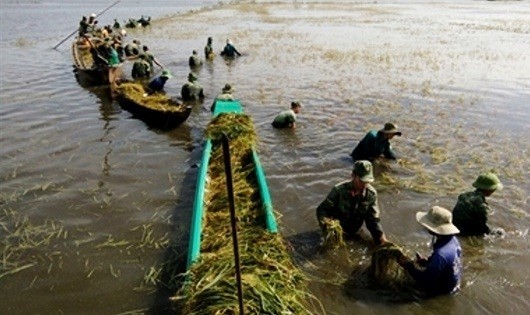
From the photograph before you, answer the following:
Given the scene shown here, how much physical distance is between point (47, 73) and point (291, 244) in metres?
17.2

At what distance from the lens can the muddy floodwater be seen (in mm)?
6137

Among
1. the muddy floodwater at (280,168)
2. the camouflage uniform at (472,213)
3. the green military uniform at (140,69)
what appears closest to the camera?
the muddy floodwater at (280,168)

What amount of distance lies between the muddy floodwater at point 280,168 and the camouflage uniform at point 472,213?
27cm

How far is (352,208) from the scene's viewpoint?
6754mm

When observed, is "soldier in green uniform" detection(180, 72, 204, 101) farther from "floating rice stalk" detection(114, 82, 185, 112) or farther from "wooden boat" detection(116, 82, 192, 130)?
"wooden boat" detection(116, 82, 192, 130)

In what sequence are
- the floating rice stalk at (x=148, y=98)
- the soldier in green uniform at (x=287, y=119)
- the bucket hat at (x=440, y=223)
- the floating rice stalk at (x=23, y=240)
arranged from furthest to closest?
the floating rice stalk at (x=148, y=98) < the soldier in green uniform at (x=287, y=119) < the floating rice stalk at (x=23, y=240) < the bucket hat at (x=440, y=223)

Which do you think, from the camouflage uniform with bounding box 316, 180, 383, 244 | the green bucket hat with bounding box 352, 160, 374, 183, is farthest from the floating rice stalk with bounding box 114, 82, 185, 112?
the green bucket hat with bounding box 352, 160, 374, 183

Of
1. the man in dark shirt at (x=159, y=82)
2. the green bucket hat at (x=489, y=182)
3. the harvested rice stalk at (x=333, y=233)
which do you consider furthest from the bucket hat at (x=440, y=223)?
the man in dark shirt at (x=159, y=82)

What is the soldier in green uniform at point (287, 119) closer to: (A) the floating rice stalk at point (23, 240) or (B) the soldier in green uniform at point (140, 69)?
(A) the floating rice stalk at point (23, 240)

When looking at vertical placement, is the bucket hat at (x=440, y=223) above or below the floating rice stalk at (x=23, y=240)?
above

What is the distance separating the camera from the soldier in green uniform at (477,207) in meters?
6.67

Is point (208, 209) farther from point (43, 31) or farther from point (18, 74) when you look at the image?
point (43, 31)

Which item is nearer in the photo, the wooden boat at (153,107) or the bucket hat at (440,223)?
the bucket hat at (440,223)

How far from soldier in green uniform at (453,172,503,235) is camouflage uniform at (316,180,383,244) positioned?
4.75 feet
